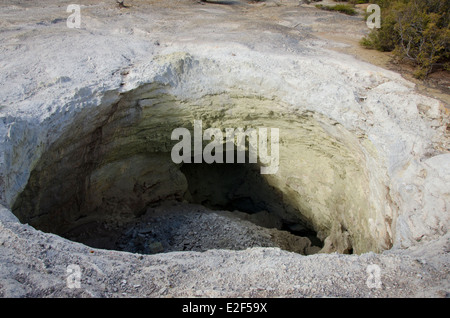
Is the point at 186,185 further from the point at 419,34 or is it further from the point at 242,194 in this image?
the point at 419,34

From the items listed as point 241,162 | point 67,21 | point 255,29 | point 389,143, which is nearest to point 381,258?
point 389,143

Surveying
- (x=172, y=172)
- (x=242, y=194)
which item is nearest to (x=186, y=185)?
(x=172, y=172)

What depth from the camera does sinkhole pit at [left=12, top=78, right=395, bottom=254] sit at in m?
6.88

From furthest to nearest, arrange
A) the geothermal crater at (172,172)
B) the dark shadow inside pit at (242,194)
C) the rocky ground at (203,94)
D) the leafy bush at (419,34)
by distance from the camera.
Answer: the dark shadow inside pit at (242,194) < the leafy bush at (419,34) < the geothermal crater at (172,172) < the rocky ground at (203,94)

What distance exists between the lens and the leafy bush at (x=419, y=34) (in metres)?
8.01

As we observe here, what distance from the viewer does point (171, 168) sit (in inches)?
375

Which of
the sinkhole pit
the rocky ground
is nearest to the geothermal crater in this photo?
the sinkhole pit

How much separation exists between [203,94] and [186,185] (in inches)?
123

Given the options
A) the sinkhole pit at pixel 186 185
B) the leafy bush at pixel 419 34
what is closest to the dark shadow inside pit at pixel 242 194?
the sinkhole pit at pixel 186 185

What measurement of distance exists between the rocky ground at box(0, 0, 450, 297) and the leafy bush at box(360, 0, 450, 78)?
0.92 m

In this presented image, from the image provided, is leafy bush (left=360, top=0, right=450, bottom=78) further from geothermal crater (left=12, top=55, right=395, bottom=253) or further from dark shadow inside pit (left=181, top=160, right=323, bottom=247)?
dark shadow inside pit (left=181, top=160, right=323, bottom=247)

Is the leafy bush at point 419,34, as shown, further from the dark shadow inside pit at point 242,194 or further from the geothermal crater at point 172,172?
the dark shadow inside pit at point 242,194

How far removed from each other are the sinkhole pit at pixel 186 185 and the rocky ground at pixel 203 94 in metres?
0.12

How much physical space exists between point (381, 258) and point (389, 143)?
7.84 feet
